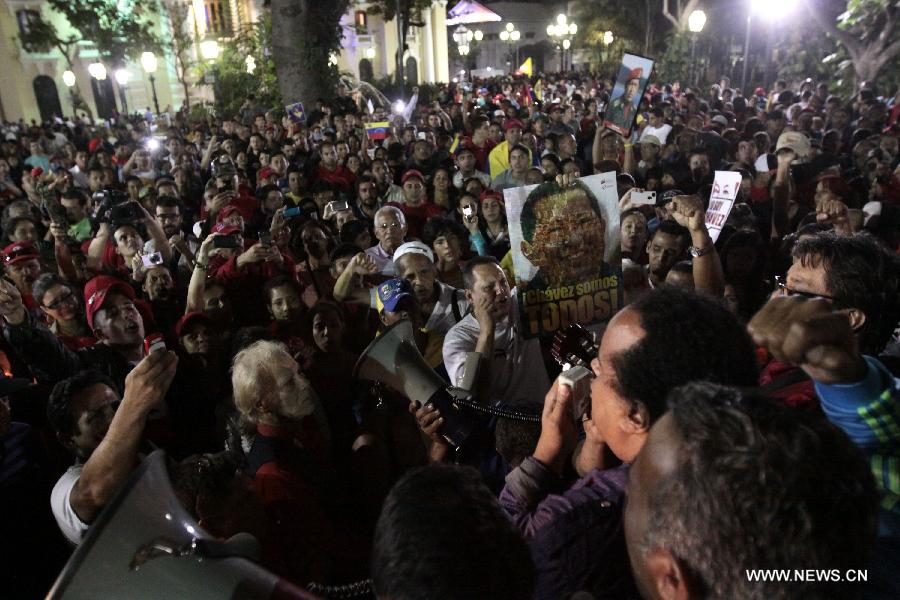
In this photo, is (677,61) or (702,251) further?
(677,61)

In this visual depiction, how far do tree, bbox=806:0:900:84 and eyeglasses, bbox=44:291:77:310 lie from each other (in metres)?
16.6

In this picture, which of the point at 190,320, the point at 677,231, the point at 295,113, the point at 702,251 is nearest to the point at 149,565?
the point at 190,320

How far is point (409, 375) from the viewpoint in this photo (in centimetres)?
276

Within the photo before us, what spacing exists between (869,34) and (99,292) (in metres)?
19.2

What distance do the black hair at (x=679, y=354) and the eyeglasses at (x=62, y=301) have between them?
413 cm

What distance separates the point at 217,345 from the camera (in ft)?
13.6

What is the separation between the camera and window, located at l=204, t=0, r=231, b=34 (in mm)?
43156

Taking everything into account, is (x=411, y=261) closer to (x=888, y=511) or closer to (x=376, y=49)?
(x=888, y=511)

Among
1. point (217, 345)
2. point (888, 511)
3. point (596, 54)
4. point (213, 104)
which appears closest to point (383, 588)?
point (888, 511)

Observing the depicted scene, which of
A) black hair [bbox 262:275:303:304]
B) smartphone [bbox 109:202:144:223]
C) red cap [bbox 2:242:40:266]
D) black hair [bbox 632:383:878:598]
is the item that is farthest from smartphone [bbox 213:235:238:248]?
black hair [bbox 632:383:878:598]

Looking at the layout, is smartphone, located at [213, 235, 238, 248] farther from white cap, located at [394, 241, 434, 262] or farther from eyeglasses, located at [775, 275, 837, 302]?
eyeglasses, located at [775, 275, 837, 302]

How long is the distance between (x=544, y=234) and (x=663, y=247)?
1559 millimetres

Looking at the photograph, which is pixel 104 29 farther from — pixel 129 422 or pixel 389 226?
pixel 129 422

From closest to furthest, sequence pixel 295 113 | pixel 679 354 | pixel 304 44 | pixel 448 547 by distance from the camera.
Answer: pixel 448 547 → pixel 679 354 → pixel 295 113 → pixel 304 44
